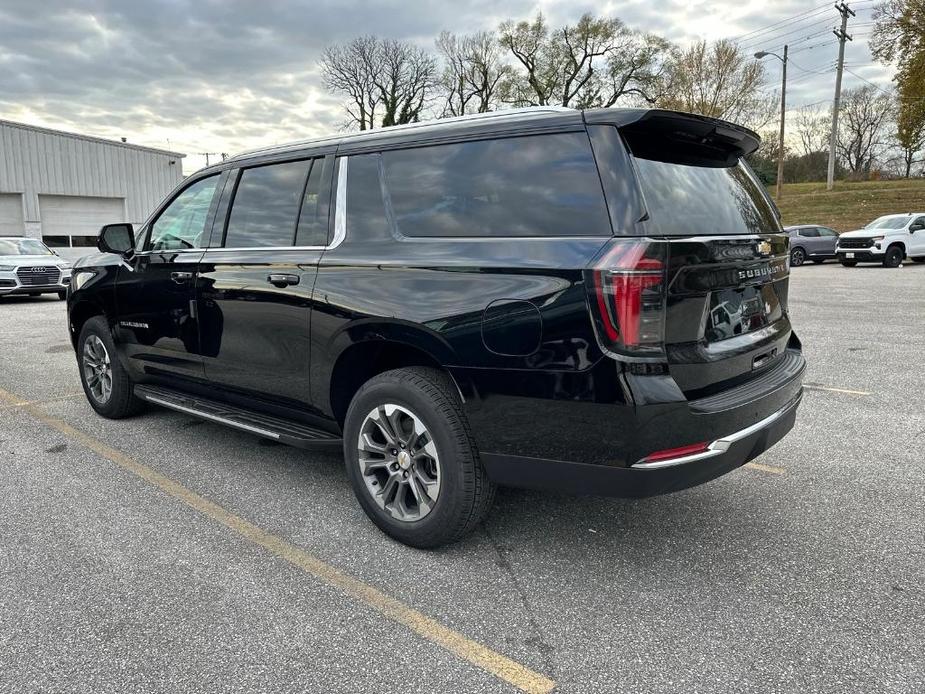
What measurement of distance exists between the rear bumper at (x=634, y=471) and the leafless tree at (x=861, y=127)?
78944 mm

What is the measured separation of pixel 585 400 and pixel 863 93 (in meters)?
82.5

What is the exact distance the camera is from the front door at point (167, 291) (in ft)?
13.5

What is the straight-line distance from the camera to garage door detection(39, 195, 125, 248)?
87.5ft

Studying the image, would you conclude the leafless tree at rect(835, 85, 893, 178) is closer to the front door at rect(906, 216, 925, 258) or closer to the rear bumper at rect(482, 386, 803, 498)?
the front door at rect(906, 216, 925, 258)

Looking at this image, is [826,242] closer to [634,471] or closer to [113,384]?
[113,384]

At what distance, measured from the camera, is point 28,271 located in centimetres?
1453

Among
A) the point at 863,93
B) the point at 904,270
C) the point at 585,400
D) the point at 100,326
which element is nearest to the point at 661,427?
the point at 585,400

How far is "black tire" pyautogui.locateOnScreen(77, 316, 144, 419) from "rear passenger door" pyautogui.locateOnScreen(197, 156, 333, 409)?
1.27 m

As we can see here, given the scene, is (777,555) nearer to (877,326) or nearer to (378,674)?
(378,674)

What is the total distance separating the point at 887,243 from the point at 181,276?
→ 2309cm

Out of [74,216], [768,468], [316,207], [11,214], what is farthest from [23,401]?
[74,216]

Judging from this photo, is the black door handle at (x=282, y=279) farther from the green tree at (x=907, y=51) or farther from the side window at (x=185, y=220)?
the green tree at (x=907, y=51)

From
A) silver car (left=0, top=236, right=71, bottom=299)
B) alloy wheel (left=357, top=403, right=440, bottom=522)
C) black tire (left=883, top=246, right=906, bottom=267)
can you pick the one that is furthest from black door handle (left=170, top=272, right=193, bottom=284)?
black tire (left=883, top=246, right=906, bottom=267)

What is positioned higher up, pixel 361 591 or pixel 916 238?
pixel 916 238
